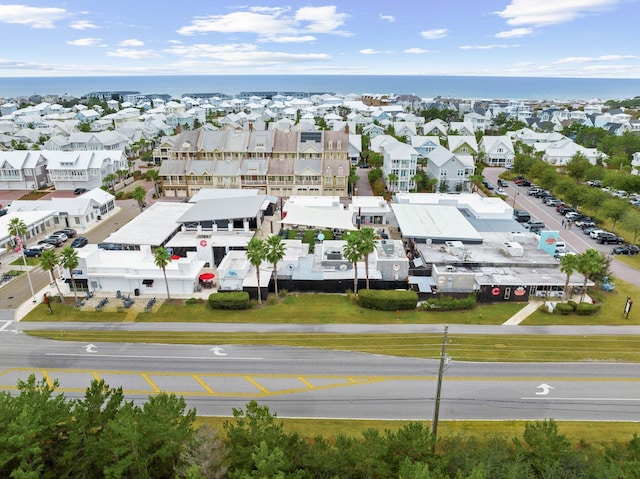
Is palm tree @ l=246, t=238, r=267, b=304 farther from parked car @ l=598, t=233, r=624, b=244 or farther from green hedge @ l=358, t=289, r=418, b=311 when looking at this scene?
parked car @ l=598, t=233, r=624, b=244

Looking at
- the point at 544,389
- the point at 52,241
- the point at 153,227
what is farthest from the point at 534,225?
the point at 52,241

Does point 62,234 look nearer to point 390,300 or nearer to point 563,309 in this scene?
point 390,300

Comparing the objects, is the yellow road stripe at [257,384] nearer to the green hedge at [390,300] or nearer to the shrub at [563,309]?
the green hedge at [390,300]

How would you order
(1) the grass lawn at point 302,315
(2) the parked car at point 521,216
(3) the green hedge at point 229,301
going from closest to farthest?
(1) the grass lawn at point 302,315 → (3) the green hedge at point 229,301 → (2) the parked car at point 521,216

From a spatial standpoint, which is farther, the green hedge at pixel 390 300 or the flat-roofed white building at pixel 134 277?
the flat-roofed white building at pixel 134 277

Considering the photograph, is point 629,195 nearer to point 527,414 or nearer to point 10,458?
point 527,414

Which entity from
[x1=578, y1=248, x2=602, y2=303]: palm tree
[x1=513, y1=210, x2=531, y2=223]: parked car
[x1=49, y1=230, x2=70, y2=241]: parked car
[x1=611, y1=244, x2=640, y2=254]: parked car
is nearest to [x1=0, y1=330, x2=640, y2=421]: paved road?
[x1=578, y1=248, x2=602, y2=303]: palm tree

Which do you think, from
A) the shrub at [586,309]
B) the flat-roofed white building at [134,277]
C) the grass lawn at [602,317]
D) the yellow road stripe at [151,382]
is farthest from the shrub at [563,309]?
the flat-roofed white building at [134,277]
